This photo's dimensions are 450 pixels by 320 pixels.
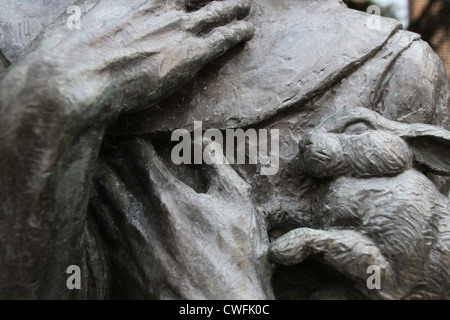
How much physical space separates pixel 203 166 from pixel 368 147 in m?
0.44

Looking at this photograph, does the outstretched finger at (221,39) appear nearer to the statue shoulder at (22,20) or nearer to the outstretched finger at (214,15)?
the outstretched finger at (214,15)

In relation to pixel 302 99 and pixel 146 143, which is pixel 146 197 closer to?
pixel 146 143

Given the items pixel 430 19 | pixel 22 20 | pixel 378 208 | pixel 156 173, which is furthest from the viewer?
pixel 430 19

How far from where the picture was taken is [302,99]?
5.71 ft

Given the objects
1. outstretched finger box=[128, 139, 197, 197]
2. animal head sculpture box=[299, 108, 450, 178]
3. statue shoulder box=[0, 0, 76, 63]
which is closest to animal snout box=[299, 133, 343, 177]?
animal head sculpture box=[299, 108, 450, 178]

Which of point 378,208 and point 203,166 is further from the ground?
point 203,166

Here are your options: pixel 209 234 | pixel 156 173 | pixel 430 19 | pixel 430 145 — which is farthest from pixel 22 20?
pixel 430 19

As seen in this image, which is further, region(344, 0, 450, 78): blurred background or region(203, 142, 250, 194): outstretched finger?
region(344, 0, 450, 78): blurred background

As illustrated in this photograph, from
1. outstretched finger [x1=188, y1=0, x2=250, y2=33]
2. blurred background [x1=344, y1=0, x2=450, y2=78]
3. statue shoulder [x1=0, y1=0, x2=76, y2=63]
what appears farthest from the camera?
blurred background [x1=344, y1=0, x2=450, y2=78]

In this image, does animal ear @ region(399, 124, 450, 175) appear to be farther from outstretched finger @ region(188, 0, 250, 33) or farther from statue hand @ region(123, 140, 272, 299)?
outstretched finger @ region(188, 0, 250, 33)

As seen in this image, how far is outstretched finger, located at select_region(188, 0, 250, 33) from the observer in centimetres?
166

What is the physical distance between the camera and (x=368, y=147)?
1.54 m

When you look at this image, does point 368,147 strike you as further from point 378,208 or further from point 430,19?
point 430,19

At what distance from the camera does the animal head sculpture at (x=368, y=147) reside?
1.54m
